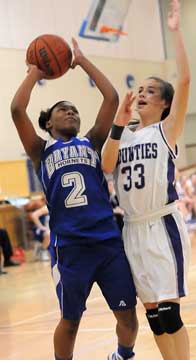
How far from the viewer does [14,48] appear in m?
16.6

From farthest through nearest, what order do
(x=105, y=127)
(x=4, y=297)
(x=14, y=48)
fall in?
(x=14, y=48)
(x=4, y=297)
(x=105, y=127)

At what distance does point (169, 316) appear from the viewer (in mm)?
3244

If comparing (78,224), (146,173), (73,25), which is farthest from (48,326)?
(73,25)

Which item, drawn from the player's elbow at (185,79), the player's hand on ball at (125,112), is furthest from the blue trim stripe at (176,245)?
the player's elbow at (185,79)

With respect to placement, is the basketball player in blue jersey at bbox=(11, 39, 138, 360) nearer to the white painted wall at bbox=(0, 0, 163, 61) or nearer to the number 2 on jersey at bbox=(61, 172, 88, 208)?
the number 2 on jersey at bbox=(61, 172, 88, 208)

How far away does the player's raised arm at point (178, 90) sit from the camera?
3.36 meters

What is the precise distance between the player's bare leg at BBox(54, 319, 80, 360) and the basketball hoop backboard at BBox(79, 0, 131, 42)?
50.1ft

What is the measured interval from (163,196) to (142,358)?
140cm

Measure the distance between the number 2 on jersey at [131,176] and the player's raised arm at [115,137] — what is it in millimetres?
76

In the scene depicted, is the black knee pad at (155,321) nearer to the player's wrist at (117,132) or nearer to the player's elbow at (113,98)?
the player's wrist at (117,132)

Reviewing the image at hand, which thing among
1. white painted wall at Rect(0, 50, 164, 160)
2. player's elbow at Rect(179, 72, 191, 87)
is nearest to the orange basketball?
player's elbow at Rect(179, 72, 191, 87)

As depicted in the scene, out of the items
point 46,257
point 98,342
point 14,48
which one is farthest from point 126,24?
point 98,342

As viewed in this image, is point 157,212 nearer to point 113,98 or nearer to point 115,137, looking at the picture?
point 115,137

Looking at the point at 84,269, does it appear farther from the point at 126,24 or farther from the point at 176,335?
the point at 126,24
